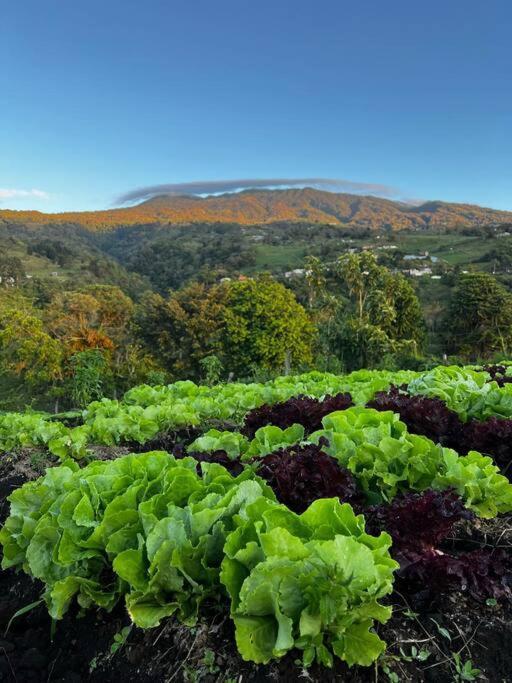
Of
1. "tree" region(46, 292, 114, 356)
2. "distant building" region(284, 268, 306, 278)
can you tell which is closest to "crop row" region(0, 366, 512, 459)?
"tree" region(46, 292, 114, 356)

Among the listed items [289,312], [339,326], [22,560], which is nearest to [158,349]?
[289,312]

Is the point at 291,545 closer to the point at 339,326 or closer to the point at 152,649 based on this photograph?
the point at 152,649

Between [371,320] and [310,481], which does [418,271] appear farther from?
[310,481]

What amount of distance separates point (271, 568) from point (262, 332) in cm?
3195

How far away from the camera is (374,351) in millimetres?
38375

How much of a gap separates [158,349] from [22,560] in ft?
116

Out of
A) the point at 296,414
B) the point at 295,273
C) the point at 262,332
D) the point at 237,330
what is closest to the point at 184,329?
the point at 237,330

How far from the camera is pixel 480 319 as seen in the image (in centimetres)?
4672

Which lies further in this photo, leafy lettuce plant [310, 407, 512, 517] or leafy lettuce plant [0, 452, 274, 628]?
leafy lettuce plant [310, 407, 512, 517]

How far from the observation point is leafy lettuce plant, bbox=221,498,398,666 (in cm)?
175

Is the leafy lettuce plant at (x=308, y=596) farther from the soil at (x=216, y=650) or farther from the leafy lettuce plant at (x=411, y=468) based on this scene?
the leafy lettuce plant at (x=411, y=468)

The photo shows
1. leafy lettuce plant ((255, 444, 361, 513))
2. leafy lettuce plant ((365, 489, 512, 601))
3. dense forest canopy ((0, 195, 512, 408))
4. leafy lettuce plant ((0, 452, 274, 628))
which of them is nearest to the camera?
leafy lettuce plant ((0, 452, 274, 628))

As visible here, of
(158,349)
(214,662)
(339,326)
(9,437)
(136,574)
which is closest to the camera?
(214,662)

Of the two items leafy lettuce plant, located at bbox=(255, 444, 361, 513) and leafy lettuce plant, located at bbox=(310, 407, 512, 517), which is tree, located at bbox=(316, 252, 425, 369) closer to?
leafy lettuce plant, located at bbox=(310, 407, 512, 517)
